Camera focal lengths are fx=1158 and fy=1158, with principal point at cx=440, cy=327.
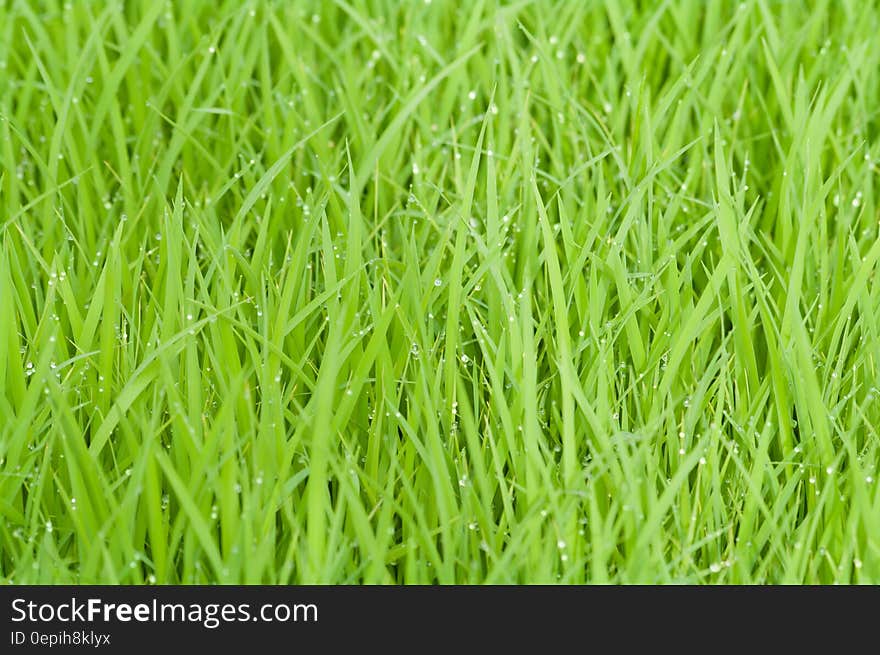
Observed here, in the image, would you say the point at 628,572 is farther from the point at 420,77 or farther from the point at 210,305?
the point at 420,77

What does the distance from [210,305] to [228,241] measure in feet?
0.53

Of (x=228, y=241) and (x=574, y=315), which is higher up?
(x=228, y=241)

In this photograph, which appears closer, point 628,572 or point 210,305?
point 628,572

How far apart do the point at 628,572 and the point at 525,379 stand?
0.89 ft

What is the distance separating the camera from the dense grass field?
1.37 metres

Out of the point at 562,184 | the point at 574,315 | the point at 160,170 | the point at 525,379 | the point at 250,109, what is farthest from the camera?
the point at 250,109

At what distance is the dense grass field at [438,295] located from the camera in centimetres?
137

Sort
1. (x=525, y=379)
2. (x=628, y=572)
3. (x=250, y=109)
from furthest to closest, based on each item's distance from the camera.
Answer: (x=250, y=109) < (x=525, y=379) < (x=628, y=572)

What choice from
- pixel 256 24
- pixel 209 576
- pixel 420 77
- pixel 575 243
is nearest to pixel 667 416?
pixel 575 243

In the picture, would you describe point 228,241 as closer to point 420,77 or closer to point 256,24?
point 420,77

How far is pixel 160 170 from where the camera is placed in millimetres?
1890

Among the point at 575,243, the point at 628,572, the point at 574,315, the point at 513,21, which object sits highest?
the point at 513,21

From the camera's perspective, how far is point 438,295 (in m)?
1.62

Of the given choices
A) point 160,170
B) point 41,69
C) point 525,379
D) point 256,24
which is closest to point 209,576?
point 525,379
